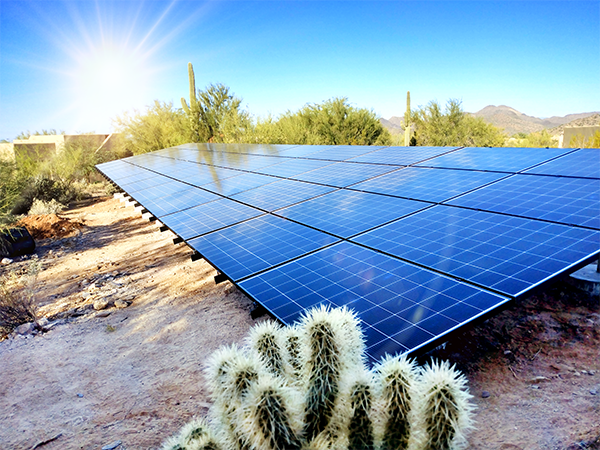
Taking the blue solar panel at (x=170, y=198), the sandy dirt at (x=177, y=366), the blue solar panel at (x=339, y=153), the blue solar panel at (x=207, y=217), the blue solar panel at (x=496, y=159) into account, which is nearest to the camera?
the sandy dirt at (x=177, y=366)

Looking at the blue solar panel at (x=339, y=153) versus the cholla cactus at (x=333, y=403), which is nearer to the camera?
the cholla cactus at (x=333, y=403)

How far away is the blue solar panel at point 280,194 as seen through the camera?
850 centimetres

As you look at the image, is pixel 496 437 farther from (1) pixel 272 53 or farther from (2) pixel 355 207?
(1) pixel 272 53

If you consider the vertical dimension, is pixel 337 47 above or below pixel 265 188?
above

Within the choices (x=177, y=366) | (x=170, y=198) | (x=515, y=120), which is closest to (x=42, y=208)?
(x=170, y=198)

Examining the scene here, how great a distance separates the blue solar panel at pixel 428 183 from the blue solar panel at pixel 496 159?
21.7 inches

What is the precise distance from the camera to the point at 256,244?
634cm

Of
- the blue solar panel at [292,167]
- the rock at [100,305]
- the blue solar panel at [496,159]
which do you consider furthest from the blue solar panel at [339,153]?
the rock at [100,305]

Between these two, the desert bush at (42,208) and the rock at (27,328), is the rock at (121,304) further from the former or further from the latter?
the desert bush at (42,208)

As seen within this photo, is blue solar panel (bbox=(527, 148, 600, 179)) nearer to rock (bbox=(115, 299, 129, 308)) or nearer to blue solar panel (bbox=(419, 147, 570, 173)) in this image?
blue solar panel (bbox=(419, 147, 570, 173))

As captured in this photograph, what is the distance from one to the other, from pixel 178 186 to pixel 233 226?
5915mm

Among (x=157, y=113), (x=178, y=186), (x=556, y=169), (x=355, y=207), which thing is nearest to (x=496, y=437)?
(x=355, y=207)

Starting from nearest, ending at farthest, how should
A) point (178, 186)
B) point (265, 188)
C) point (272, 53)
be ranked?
1. point (265, 188)
2. point (178, 186)
3. point (272, 53)

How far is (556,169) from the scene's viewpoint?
8.04 m
